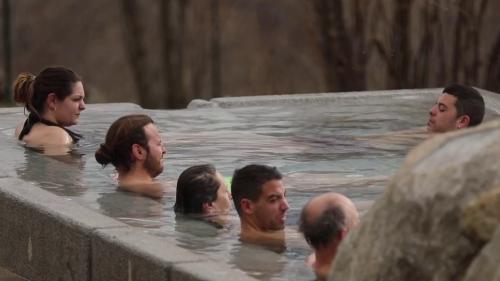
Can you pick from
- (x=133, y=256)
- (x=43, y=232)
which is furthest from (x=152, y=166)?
(x=133, y=256)

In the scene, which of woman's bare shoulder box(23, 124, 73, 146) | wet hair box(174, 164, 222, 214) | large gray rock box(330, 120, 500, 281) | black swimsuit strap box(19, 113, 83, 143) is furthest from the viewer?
black swimsuit strap box(19, 113, 83, 143)

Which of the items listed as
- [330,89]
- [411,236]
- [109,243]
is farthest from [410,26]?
[411,236]

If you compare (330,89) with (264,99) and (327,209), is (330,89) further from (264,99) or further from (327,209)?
(327,209)

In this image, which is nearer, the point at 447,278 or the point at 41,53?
the point at 447,278

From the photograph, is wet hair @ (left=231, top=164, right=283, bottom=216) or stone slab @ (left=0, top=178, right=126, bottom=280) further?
wet hair @ (left=231, top=164, right=283, bottom=216)

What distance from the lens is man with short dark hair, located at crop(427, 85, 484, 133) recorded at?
11.5m

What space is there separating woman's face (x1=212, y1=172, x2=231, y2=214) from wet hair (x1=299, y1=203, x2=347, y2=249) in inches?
72.1

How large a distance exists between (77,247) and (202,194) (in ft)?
3.27

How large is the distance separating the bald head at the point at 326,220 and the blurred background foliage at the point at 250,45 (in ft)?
35.1

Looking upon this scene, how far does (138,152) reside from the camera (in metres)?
10.4

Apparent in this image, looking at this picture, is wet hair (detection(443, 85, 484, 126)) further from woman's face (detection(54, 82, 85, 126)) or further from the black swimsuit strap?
the black swimsuit strap

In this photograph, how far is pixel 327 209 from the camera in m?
7.28

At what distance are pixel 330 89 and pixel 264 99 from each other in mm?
3323

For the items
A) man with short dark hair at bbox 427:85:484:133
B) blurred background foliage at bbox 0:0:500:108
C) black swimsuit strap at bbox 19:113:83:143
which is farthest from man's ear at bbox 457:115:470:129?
blurred background foliage at bbox 0:0:500:108
